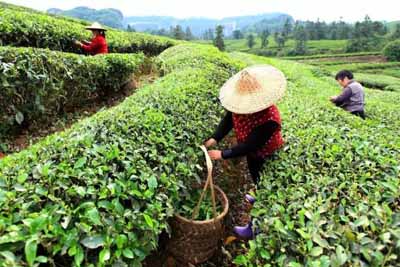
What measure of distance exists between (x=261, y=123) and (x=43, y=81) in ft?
11.7

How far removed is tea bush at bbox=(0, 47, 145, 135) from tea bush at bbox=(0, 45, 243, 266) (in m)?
1.96

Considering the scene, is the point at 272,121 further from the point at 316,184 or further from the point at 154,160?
the point at 154,160

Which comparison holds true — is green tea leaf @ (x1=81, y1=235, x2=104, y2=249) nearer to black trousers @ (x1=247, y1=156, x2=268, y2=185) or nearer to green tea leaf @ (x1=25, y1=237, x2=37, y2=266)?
green tea leaf @ (x1=25, y1=237, x2=37, y2=266)

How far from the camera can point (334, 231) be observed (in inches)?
76.6

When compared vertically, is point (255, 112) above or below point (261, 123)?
above

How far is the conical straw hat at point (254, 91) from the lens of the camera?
310cm

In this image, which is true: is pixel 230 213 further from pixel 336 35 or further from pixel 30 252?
pixel 336 35

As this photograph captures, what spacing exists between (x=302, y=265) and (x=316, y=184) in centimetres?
80

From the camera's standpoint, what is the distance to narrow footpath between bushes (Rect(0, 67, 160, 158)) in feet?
15.7

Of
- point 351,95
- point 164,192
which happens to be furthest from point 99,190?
point 351,95

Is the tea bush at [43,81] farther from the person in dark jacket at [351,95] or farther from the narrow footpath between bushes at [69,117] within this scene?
the person in dark jacket at [351,95]

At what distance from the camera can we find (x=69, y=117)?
19.7 ft

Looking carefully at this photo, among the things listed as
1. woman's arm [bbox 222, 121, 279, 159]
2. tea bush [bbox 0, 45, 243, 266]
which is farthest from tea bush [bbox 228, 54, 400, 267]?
tea bush [bbox 0, 45, 243, 266]

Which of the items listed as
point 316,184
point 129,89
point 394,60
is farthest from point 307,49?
point 316,184
